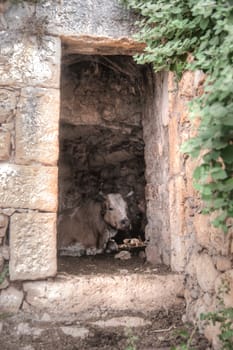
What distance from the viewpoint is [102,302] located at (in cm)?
293

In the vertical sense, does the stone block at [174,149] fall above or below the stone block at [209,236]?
above

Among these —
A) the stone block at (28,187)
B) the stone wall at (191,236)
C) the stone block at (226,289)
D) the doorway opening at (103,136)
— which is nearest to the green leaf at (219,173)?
the stone wall at (191,236)

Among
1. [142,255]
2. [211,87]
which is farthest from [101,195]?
[211,87]

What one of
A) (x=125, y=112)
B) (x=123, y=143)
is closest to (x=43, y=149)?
(x=125, y=112)

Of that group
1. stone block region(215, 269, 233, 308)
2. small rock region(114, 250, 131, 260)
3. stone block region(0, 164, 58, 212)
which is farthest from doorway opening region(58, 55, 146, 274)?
stone block region(215, 269, 233, 308)

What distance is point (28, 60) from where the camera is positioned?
2.99 m

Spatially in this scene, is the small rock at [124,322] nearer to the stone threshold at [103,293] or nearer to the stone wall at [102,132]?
the stone threshold at [103,293]

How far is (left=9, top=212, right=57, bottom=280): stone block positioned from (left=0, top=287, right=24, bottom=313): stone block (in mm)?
96

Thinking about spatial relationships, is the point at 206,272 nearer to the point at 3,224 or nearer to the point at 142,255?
the point at 3,224

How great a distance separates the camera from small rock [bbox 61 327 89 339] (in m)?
2.67

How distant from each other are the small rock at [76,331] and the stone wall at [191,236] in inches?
26.9

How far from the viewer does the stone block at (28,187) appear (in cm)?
284

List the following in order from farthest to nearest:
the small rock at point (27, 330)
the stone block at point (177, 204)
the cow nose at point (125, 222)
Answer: the cow nose at point (125, 222)
the stone block at point (177, 204)
the small rock at point (27, 330)

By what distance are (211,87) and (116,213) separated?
135 inches
